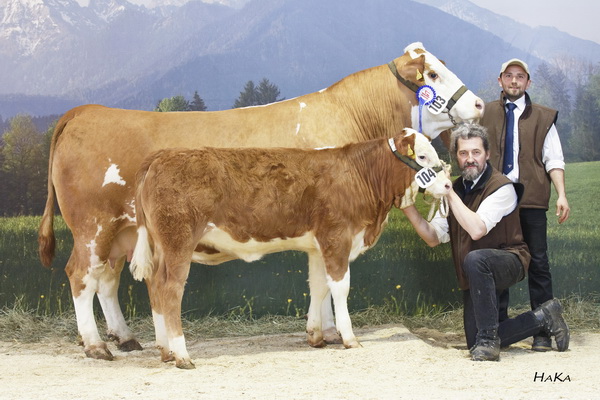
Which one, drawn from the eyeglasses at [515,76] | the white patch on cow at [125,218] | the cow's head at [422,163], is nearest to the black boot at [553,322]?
the cow's head at [422,163]

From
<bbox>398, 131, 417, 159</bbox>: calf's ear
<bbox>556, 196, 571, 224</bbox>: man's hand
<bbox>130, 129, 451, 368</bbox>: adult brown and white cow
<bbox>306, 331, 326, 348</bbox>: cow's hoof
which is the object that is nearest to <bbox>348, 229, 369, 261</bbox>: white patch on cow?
<bbox>130, 129, 451, 368</bbox>: adult brown and white cow

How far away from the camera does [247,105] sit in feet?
28.2

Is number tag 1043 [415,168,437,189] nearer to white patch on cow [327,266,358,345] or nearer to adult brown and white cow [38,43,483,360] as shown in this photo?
white patch on cow [327,266,358,345]

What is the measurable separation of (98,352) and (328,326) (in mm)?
1749

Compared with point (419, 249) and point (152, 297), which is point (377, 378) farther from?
point (419, 249)

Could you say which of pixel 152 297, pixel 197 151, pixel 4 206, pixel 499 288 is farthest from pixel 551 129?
pixel 4 206

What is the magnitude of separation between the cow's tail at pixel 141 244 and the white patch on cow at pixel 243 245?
0.37 metres

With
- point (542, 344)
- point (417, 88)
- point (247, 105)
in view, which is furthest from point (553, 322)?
point (247, 105)

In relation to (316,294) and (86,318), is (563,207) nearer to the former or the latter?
(316,294)

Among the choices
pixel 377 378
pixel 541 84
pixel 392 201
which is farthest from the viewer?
pixel 541 84

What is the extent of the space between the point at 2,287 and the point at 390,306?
3856 millimetres

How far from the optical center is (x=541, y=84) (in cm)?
887

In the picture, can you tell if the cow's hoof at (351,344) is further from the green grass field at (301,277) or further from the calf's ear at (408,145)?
the green grass field at (301,277)

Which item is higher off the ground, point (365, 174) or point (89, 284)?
point (365, 174)
